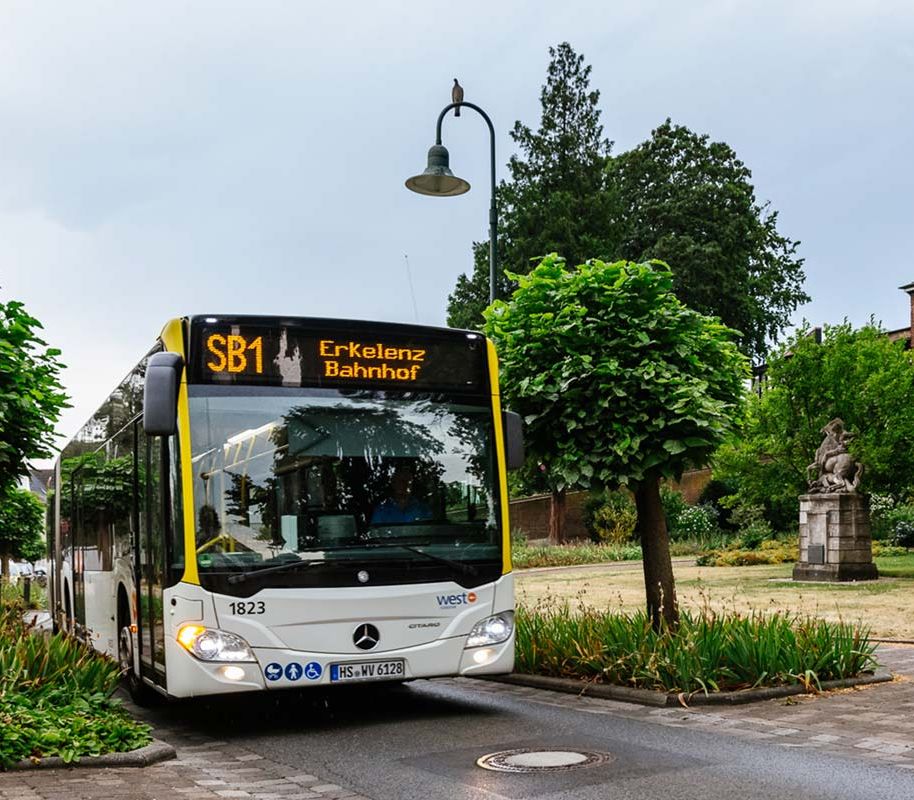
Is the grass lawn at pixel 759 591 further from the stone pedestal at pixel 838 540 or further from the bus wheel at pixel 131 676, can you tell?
the bus wheel at pixel 131 676

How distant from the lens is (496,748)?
25.7ft

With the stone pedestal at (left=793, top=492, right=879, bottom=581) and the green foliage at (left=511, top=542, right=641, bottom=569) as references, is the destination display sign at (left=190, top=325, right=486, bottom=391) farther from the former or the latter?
the green foliage at (left=511, top=542, right=641, bottom=569)

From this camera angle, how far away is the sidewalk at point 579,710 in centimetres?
643

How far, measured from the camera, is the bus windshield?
27.2 feet

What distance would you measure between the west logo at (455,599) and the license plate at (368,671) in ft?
1.76

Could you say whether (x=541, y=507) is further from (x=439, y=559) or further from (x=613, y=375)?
(x=439, y=559)

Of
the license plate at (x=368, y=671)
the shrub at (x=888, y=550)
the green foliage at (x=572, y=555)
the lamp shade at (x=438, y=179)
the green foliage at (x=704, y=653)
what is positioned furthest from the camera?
the green foliage at (x=572, y=555)

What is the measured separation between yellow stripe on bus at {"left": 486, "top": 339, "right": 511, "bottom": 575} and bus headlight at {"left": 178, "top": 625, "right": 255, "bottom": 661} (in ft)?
7.00

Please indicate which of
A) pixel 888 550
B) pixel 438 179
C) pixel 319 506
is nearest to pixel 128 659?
pixel 319 506

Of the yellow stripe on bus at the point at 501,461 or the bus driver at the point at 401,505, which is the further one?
the yellow stripe on bus at the point at 501,461

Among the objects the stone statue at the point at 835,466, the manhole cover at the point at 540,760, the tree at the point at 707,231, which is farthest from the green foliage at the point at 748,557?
the manhole cover at the point at 540,760

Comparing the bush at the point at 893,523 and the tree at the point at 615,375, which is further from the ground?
the tree at the point at 615,375

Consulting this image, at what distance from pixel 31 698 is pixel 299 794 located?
2.70 meters

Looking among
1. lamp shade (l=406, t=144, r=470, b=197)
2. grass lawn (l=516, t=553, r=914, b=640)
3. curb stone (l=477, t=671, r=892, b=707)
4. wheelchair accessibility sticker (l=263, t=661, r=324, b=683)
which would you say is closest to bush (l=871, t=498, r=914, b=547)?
grass lawn (l=516, t=553, r=914, b=640)
